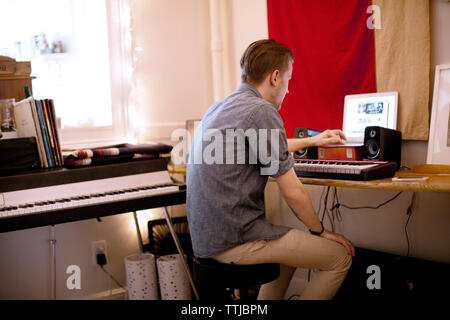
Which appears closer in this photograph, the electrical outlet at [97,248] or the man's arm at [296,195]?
the man's arm at [296,195]

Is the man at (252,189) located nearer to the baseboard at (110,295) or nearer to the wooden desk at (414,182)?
the wooden desk at (414,182)

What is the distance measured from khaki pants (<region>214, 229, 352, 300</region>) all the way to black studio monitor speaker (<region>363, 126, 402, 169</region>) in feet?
1.70

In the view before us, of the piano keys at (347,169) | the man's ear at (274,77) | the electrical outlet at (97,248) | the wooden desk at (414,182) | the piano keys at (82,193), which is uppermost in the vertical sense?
the man's ear at (274,77)

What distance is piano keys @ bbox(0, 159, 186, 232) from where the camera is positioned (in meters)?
1.84

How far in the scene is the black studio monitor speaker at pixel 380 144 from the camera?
6.24ft

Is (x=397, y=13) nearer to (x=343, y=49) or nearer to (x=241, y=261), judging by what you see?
(x=343, y=49)

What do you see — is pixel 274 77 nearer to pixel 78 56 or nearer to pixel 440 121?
pixel 440 121

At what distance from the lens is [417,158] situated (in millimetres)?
2145

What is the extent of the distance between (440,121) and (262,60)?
3.15ft

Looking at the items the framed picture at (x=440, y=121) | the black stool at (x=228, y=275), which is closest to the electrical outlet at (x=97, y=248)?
the black stool at (x=228, y=275)

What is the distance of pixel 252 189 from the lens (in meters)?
1.57

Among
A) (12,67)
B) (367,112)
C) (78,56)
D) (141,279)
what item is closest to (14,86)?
(12,67)

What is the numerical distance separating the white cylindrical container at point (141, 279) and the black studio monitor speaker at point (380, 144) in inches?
57.3
